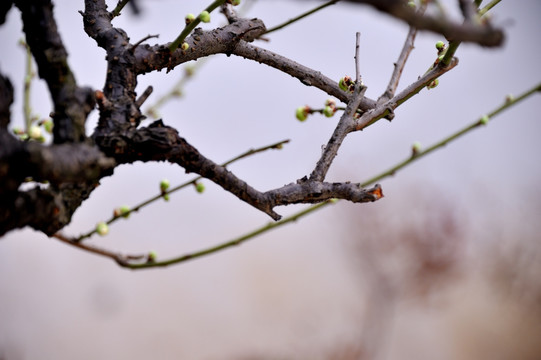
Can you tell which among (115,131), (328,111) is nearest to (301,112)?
(328,111)

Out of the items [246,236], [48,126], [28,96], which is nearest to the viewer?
[246,236]

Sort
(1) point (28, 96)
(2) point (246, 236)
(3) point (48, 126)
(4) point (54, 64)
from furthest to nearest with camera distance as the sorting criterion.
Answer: (1) point (28, 96)
(3) point (48, 126)
(2) point (246, 236)
(4) point (54, 64)

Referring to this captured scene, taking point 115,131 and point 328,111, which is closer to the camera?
point 115,131

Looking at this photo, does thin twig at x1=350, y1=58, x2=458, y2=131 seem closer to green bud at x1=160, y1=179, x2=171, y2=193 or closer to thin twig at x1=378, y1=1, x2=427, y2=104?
thin twig at x1=378, y1=1, x2=427, y2=104

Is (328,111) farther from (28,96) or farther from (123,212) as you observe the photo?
(28,96)

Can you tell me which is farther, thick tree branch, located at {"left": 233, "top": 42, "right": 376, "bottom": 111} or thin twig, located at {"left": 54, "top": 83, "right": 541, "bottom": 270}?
thick tree branch, located at {"left": 233, "top": 42, "right": 376, "bottom": 111}

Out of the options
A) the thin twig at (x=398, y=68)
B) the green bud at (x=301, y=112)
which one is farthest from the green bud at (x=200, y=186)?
the thin twig at (x=398, y=68)

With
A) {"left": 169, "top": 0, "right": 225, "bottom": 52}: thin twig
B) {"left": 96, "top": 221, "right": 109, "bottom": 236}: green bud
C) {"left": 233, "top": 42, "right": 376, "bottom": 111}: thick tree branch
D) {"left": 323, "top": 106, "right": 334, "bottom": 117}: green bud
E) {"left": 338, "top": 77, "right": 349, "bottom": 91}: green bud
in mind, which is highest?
{"left": 233, "top": 42, "right": 376, "bottom": 111}: thick tree branch

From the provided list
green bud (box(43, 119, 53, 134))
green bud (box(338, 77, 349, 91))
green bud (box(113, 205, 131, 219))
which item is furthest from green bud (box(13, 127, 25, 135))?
green bud (box(338, 77, 349, 91))

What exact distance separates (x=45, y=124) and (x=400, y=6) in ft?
1.87

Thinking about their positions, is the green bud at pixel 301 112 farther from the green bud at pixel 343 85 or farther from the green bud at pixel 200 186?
the green bud at pixel 200 186

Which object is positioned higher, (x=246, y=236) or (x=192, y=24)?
(x=192, y=24)

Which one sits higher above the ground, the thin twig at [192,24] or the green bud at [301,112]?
the green bud at [301,112]

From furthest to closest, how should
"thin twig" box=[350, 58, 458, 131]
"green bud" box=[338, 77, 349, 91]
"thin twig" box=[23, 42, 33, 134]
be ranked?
"thin twig" box=[23, 42, 33, 134]
"green bud" box=[338, 77, 349, 91]
"thin twig" box=[350, 58, 458, 131]
